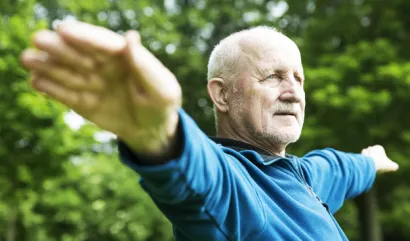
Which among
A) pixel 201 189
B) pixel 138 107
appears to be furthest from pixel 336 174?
pixel 138 107

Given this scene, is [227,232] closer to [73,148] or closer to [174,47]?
[73,148]

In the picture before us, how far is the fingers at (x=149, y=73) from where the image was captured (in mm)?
1185

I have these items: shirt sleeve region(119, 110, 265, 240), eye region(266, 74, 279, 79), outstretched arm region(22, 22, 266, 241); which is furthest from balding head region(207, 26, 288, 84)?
outstretched arm region(22, 22, 266, 241)

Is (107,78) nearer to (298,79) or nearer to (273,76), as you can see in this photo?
(273,76)

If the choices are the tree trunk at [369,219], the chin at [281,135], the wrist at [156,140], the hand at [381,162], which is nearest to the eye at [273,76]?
the chin at [281,135]

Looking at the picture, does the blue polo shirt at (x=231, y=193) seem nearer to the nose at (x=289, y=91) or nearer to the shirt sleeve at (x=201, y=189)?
the shirt sleeve at (x=201, y=189)

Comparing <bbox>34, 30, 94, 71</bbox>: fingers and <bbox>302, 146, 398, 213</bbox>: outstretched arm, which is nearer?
<bbox>34, 30, 94, 71</bbox>: fingers

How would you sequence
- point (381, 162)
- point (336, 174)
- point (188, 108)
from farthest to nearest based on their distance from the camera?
point (188, 108) → point (381, 162) → point (336, 174)

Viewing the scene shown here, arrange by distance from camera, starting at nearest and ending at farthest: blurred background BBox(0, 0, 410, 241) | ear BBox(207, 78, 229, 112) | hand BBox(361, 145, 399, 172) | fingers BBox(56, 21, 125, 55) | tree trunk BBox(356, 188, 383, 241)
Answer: fingers BBox(56, 21, 125, 55)
ear BBox(207, 78, 229, 112)
hand BBox(361, 145, 399, 172)
blurred background BBox(0, 0, 410, 241)
tree trunk BBox(356, 188, 383, 241)

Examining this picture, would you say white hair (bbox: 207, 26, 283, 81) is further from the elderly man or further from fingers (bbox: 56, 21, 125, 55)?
fingers (bbox: 56, 21, 125, 55)

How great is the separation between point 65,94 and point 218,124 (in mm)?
1398

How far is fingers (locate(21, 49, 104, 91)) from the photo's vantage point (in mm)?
1225

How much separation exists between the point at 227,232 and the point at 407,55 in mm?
10651

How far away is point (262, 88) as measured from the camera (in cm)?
236
